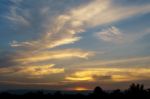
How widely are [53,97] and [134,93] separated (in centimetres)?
1728

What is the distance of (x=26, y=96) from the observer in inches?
4326

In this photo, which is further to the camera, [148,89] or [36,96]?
[148,89]

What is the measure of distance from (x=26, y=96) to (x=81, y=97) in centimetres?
1143

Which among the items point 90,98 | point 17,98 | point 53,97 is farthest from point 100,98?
point 17,98

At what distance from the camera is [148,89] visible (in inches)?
4697

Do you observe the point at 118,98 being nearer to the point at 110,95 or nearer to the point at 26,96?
the point at 110,95

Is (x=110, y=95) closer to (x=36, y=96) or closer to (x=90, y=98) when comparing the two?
(x=90, y=98)

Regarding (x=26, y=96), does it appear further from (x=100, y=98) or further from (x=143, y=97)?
(x=143, y=97)

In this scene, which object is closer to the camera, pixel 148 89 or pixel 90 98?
pixel 90 98

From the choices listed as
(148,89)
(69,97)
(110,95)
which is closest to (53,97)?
(69,97)

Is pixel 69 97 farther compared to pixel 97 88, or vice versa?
pixel 97 88

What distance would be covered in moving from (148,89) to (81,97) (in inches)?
647

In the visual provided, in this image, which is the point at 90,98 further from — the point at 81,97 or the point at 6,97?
the point at 6,97

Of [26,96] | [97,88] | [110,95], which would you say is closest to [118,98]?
[110,95]
